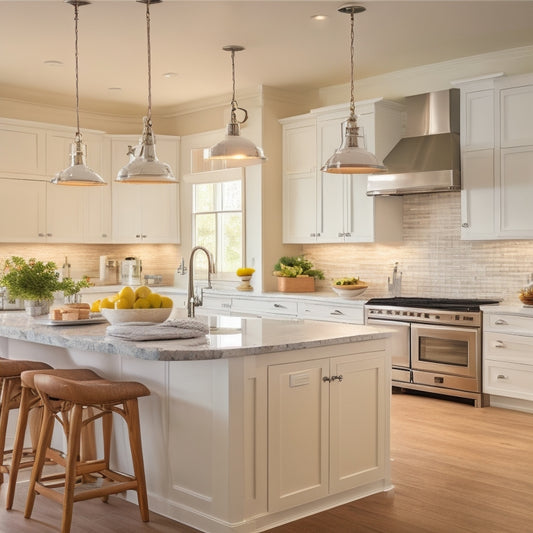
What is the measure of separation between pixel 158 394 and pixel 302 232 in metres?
4.21

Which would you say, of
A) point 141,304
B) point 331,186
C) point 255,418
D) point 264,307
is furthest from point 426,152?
point 255,418

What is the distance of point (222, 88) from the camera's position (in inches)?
311

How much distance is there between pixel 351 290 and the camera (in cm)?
696

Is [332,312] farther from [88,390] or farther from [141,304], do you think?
[88,390]

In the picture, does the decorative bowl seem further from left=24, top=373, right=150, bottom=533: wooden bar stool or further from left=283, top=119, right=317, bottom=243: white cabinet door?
left=24, top=373, right=150, bottom=533: wooden bar stool

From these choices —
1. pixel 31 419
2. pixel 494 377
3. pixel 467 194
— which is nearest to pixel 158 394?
pixel 31 419

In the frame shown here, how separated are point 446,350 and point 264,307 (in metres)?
1.96

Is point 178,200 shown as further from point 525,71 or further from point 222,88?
point 525,71

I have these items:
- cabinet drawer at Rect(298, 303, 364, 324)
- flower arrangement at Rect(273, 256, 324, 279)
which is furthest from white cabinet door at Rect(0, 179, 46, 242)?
cabinet drawer at Rect(298, 303, 364, 324)

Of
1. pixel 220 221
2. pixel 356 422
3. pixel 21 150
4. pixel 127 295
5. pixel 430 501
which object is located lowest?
pixel 430 501

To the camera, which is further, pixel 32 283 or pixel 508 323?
pixel 508 323

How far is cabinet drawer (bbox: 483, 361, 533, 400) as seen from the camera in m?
5.79

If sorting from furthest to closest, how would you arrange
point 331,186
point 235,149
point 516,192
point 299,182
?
point 299,182 → point 331,186 → point 516,192 → point 235,149

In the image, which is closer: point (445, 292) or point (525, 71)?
point (525, 71)
